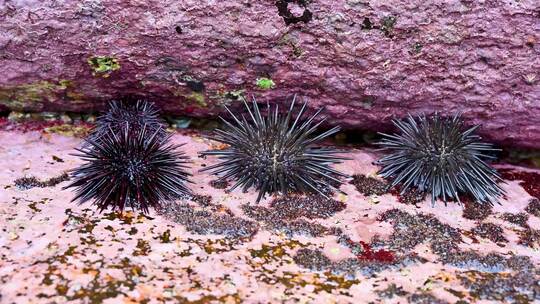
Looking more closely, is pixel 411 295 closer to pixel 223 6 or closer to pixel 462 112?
pixel 462 112

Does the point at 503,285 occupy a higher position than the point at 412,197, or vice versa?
the point at 412,197

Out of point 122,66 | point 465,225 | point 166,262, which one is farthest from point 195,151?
point 465,225

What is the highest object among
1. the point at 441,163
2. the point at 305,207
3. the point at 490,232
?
the point at 441,163

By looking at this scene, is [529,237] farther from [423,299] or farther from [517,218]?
[423,299]

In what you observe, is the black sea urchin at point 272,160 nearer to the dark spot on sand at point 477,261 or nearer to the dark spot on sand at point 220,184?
the dark spot on sand at point 220,184

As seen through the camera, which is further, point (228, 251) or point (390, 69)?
point (390, 69)

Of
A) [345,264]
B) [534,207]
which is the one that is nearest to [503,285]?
[345,264]

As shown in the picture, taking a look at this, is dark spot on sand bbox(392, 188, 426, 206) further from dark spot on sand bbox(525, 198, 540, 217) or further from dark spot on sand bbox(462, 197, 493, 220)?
dark spot on sand bbox(525, 198, 540, 217)
